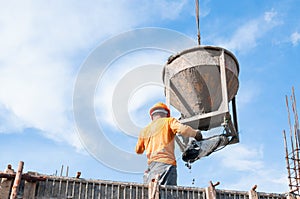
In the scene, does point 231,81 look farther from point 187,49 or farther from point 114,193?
point 114,193

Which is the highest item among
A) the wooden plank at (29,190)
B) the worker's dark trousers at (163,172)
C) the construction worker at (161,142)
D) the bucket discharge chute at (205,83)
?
the bucket discharge chute at (205,83)

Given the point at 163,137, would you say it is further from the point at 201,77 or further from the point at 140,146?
the point at 201,77

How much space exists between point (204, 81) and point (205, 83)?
8 centimetres

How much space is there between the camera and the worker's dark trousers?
961 cm

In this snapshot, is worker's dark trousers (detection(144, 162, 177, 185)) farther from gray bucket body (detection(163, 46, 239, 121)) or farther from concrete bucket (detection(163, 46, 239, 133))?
gray bucket body (detection(163, 46, 239, 121))

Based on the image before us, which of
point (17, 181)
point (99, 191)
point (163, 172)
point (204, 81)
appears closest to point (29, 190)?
point (17, 181)

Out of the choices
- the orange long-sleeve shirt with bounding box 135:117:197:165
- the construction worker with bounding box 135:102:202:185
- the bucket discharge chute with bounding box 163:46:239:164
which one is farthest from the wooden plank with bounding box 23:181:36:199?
the bucket discharge chute with bounding box 163:46:239:164

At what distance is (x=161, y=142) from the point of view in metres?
10.1

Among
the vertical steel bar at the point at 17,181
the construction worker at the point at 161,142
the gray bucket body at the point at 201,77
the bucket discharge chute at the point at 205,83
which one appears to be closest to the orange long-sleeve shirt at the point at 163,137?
the construction worker at the point at 161,142

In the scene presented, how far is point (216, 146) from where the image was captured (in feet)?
37.2

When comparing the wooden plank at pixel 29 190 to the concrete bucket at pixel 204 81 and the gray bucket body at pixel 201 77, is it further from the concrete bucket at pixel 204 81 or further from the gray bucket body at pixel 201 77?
the gray bucket body at pixel 201 77

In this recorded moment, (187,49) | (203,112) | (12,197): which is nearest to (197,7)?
(187,49)

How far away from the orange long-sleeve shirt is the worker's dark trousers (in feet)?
0.42

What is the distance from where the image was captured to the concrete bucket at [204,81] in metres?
11.5
